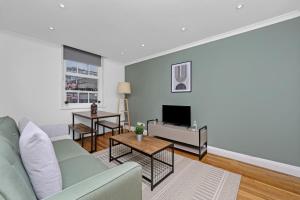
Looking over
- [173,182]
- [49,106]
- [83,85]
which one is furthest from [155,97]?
[49,106]

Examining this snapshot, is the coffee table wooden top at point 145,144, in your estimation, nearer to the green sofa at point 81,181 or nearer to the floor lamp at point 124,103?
the green sofa at point 81,181

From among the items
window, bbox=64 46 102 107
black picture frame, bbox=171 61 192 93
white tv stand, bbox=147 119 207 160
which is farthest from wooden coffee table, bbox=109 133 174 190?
window, bbox=64 46 102 107

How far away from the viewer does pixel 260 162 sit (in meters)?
2.15

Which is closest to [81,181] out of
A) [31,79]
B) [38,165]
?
[38,165]

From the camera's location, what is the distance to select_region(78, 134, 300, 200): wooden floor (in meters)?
1.53

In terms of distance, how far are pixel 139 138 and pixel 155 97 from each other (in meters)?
1.78

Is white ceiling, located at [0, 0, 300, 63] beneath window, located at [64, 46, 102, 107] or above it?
above

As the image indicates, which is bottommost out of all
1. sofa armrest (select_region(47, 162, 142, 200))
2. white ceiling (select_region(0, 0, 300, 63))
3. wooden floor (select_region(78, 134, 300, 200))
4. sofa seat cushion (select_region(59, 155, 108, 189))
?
wooden floor (select_region(78, 134, 300, 200))

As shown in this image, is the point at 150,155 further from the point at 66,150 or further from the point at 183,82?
the point at 183,82

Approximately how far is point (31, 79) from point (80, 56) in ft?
3.97

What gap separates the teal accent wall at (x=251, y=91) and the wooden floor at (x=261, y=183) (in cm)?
26

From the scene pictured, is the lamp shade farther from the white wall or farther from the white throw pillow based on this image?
the white throw pillow

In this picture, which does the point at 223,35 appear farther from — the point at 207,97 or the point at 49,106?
the point at 49,106

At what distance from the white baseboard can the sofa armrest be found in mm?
2235
